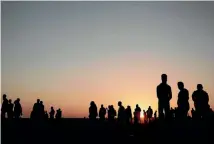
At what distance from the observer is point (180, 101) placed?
1289 cm

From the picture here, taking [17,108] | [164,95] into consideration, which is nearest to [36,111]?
[17,108]

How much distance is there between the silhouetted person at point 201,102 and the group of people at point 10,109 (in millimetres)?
12903

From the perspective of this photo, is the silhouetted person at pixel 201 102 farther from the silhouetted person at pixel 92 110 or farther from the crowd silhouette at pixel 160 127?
the silhouetted person at pixel 92 110

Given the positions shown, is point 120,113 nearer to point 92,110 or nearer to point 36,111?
point 92,110

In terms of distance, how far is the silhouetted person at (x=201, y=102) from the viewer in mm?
12562

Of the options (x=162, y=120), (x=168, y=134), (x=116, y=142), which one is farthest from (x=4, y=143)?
(x=162, y=120)

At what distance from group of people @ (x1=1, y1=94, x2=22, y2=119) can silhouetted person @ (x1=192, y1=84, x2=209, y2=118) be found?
12.9 meters

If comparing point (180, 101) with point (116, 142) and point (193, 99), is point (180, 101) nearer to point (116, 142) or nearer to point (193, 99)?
point (193, 99)

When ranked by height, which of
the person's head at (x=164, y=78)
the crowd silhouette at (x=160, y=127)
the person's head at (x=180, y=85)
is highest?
the person's head at (x=164, y=78)

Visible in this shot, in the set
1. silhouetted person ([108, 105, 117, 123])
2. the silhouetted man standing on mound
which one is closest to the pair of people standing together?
the silhouetted man standing on mound

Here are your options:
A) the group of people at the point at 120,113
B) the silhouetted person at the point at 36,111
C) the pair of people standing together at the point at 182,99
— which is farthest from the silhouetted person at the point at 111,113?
the pair of people standing together at the point at 182,99

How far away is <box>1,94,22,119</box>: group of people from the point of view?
21.1 metres

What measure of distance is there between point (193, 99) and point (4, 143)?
758cm

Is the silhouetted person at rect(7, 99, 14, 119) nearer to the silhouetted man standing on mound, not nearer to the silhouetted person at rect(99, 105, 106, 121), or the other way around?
the silhouetted person at rect(99, 105, 106, 121)
